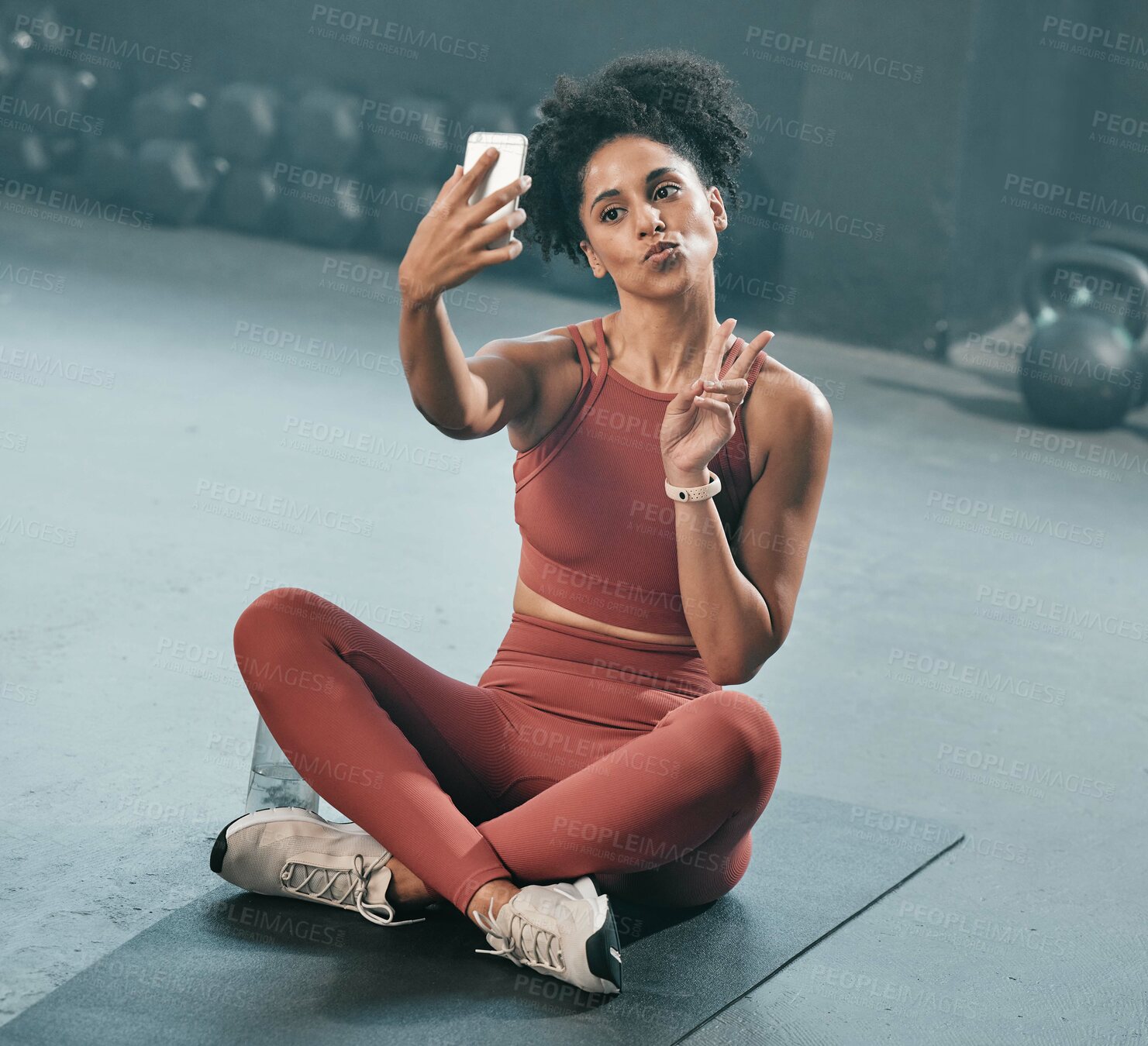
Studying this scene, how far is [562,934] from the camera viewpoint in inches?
68.2

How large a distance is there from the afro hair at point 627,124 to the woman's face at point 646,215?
1.3 inches

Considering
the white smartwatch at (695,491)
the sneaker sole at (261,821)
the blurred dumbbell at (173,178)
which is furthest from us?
the blurred dumbbell at (173,178)

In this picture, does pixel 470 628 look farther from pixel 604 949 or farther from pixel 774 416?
pixel 604 949

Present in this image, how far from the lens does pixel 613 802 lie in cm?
180

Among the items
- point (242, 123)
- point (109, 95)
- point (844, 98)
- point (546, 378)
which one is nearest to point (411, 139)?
point (242, 123)

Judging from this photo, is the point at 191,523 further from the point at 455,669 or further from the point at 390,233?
the point at 390,233

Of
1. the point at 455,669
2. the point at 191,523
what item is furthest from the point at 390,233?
the point at 455,669

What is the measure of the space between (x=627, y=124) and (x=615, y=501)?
0.54m

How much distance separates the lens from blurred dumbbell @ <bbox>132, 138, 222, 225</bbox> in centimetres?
793

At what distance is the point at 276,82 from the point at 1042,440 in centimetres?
544

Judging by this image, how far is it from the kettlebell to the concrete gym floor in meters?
0.19

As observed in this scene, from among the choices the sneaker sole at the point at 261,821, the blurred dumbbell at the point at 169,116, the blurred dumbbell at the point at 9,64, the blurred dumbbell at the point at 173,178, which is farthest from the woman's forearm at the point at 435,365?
the blurred dumbbell at the point at 9,64

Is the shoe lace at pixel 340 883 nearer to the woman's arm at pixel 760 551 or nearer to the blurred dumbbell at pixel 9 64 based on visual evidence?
the woman's arm at pixel 760 551

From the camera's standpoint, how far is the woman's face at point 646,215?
1.95 meters
